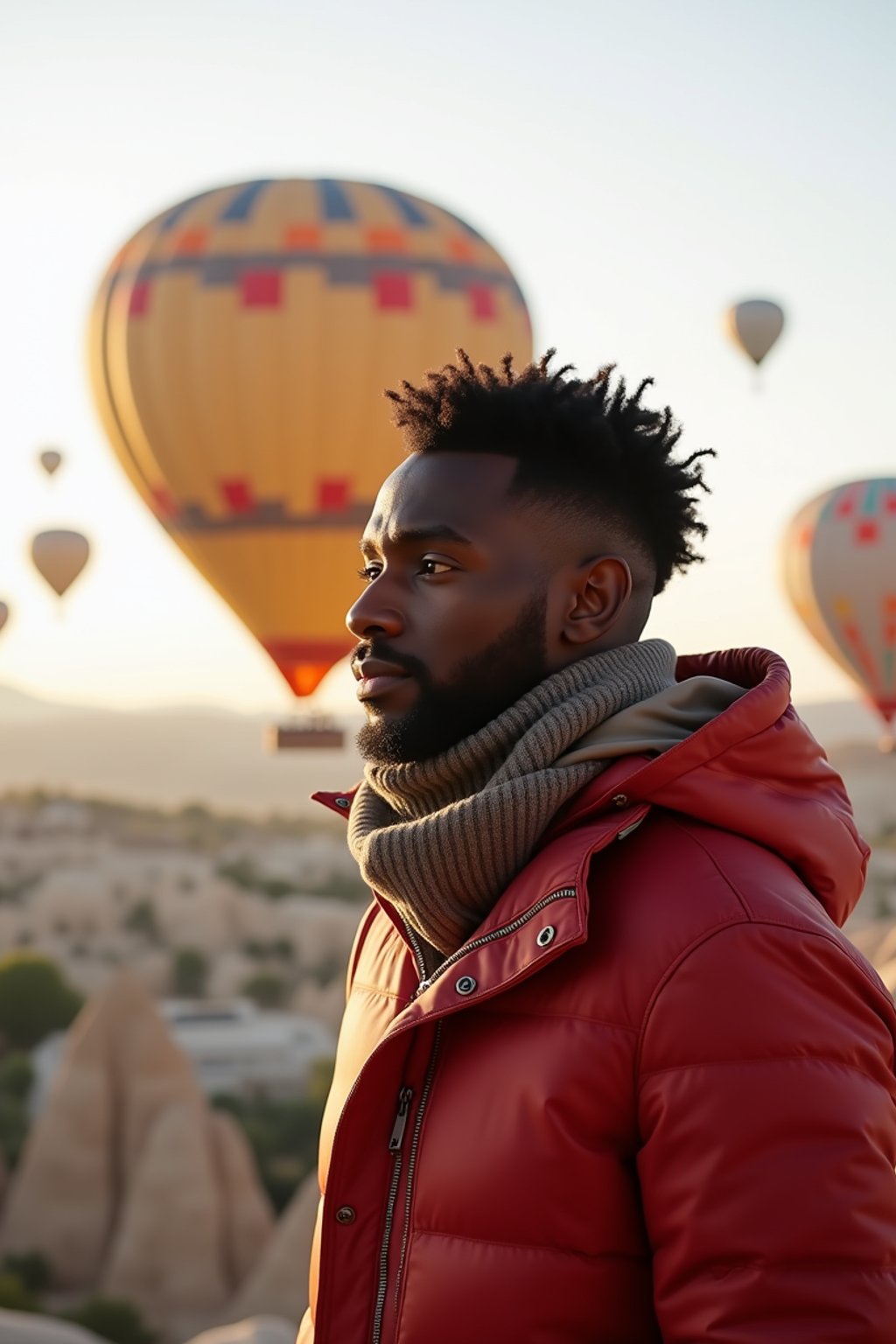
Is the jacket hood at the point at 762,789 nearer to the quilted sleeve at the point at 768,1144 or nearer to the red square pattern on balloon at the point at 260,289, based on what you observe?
the quilted sleeve at the point at 768,1144

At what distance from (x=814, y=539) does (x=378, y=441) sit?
11.8 metres

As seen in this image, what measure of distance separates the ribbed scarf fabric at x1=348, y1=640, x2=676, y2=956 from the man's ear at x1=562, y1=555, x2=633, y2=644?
0.03 meters

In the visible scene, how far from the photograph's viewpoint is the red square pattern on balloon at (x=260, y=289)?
1753 cm

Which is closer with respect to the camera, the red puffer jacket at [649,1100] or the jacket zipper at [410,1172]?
the red puffer jacket at [649,1100]

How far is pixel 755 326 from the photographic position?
25.1 metres

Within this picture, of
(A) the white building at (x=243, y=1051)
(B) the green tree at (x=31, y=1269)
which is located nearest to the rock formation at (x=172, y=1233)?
(B) the green tree at (x=31, y=1269)

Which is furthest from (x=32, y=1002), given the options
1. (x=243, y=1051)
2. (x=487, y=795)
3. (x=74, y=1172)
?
(x=487, y=795)

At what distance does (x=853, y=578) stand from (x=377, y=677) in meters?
25.3

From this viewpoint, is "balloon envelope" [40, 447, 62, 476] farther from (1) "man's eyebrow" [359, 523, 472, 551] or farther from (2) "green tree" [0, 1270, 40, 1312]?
(1) "man's eyebrow" [359, 523, 472, 551]

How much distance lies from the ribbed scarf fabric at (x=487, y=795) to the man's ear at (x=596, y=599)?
3 cm

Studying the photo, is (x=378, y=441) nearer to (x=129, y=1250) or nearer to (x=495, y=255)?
(x=495, y=255)

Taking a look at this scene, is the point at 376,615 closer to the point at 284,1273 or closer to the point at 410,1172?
the point at 410,1172

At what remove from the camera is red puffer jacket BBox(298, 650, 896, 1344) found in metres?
1.55

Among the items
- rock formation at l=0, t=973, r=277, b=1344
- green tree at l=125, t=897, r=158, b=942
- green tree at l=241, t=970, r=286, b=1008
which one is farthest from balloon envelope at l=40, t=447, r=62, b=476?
green tree at l=125, t=897, r=158, b=942
